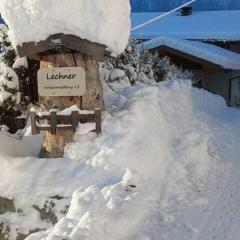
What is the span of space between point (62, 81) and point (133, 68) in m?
4.63

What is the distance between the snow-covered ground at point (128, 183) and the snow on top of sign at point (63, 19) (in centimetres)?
115

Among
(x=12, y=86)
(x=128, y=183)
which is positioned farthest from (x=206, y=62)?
(x=128, y=183)

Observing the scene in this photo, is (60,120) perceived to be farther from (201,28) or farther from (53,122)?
(201,28)

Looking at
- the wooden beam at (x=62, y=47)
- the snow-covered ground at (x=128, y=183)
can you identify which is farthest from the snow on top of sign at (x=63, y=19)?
the snow-covered ground at (x=128, y=183)

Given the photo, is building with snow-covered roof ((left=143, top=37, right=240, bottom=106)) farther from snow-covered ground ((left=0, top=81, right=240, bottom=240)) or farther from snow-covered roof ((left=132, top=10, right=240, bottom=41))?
snow-covered ground ((left=0, top=81, right=240, bottom=240))

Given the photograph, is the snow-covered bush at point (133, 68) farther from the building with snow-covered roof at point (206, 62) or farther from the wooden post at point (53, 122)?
the building with snow-covered roof at point (206, 62)

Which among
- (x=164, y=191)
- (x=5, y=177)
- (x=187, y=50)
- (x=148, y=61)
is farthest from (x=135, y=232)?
(x=187, y=50)

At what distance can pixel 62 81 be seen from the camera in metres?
5.98

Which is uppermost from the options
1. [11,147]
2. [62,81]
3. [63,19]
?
[63,19]

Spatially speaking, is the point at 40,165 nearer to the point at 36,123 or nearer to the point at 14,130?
the point at 36,123

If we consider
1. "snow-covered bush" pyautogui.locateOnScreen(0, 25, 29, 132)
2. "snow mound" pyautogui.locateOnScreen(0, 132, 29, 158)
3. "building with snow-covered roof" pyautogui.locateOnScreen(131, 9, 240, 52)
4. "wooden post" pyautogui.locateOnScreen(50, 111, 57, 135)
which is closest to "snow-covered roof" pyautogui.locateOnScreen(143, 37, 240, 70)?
"building with snow-covered roof" pyautogui.locateOnScreen(131, 9, 240, 52)

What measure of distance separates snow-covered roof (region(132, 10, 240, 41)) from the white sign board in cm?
1543

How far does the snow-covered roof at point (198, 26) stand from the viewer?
23188 millimetres

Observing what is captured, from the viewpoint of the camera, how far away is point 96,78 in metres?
6.18
